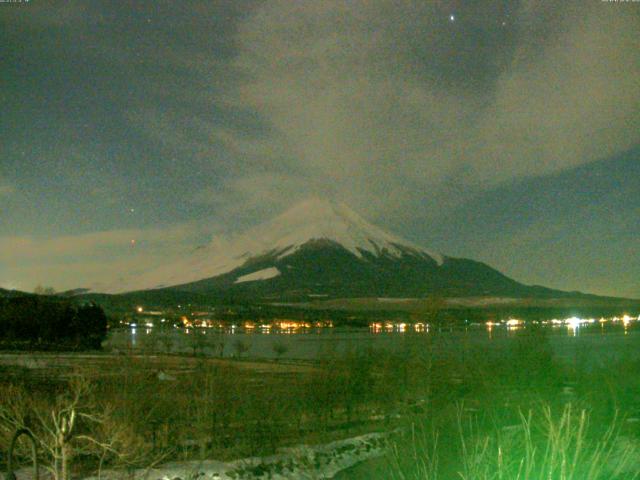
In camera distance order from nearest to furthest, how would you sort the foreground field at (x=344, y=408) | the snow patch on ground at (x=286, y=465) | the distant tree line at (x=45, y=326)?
the foreground field at (x=344, y=408) → the snow patch on ground at (x=286, y=465) → the distant tree line at (x=45, y=326)

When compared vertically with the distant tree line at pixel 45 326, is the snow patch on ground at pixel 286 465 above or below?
below

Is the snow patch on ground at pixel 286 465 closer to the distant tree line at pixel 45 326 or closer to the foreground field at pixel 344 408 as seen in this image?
the foreground field at pixel 344 408

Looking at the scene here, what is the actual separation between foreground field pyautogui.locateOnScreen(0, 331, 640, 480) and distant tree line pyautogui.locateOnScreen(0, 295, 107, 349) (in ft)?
139

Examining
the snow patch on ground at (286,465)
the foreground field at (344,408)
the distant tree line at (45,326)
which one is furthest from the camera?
the distant tree line at (45,326)

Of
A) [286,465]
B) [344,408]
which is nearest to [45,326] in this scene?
[344,408]

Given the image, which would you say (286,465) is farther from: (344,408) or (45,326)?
(45,326)

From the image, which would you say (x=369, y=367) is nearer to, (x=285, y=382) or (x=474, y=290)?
(x=285, y=382)

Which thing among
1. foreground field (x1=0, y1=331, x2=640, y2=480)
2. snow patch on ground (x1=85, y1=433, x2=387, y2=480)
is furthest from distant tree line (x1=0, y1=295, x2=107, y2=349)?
snow patch on ground (x1=85, y1=433, x2=387, y2=480)

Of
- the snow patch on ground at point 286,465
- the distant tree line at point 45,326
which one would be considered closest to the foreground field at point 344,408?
the snow patch on ground at point 286,465

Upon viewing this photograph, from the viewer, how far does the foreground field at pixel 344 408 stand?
11.3m

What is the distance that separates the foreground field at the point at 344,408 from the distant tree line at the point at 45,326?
4251cm

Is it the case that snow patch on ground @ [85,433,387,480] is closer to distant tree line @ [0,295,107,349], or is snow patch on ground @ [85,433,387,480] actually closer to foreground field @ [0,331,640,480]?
foreground field @ [0,331,640,480]

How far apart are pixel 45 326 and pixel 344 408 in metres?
62.6

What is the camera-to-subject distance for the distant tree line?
7931cm
